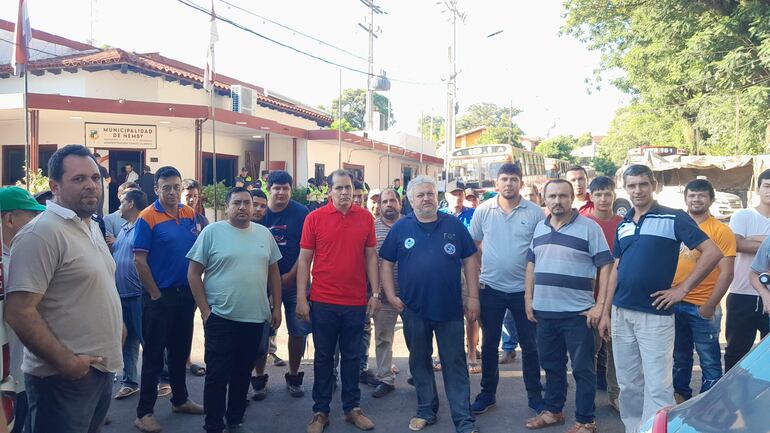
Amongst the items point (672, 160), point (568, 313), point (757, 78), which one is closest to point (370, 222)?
point (568, 313)

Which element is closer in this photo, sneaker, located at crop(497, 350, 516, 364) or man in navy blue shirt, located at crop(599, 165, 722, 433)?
man in navy blue shirt, located at crop(599, 165, 722, 433)

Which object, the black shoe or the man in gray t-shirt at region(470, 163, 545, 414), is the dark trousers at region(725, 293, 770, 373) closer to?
the man in gray t-shirt at region(470, 163, 545, 414)

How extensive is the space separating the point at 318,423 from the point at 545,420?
1.74 m

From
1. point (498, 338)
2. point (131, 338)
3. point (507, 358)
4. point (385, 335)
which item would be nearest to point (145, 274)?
point (131, 338)

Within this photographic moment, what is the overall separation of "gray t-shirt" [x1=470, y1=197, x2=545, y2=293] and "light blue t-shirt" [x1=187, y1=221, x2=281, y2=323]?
1885 mm

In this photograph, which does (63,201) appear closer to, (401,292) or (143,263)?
(143,263)

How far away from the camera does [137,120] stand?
51.0 feet

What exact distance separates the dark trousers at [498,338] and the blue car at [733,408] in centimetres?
276

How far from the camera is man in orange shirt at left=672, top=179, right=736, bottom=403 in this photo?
4746mm

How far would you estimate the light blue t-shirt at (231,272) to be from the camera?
14.3ft

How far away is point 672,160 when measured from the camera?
69.3 feet

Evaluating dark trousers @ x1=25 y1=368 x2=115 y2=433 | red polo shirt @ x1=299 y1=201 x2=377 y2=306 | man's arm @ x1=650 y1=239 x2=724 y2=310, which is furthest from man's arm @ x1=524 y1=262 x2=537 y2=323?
dark trousers @ x1=25 y1=368 x2=115 y2=433

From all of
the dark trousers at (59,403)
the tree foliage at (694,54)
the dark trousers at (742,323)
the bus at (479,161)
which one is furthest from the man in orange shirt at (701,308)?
the bus at (479,161)

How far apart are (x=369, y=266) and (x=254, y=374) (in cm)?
171
